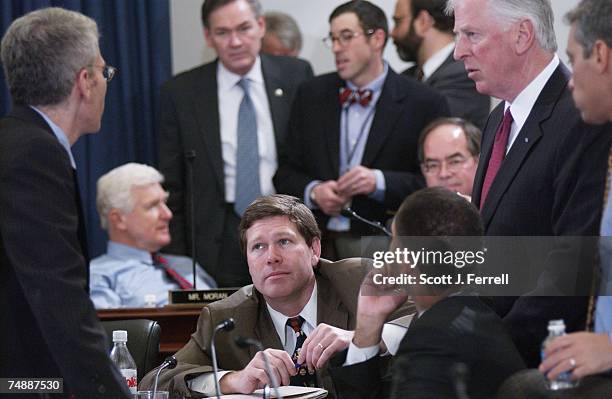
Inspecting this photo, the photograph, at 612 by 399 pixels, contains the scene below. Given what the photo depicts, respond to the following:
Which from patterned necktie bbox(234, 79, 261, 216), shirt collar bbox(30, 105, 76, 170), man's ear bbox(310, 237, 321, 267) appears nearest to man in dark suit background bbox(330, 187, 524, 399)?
man's ear bbox(310, 237, 321, 267)

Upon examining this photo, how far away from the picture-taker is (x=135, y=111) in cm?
607

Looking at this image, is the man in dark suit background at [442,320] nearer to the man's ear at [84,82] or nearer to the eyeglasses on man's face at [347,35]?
the man's ear at [84,82]

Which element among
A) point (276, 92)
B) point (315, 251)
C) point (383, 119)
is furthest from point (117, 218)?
point (315, 251)

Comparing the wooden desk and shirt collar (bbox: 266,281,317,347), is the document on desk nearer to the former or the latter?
shirt collar (bbox: 266,281,317,347)

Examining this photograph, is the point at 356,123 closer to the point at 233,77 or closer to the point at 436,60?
the point at 436,60

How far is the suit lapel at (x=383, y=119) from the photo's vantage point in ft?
17.1

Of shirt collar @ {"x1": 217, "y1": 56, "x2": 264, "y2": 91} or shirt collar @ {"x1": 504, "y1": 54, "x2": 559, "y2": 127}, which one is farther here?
shirt collar @ {"x1": 217, "y1": 56, "x2": 264, "y2": 91}

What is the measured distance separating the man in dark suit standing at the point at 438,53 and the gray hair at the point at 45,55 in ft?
8.59

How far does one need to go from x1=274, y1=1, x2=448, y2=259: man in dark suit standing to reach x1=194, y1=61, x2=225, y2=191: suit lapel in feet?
1.19

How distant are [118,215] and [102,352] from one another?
2959 mm

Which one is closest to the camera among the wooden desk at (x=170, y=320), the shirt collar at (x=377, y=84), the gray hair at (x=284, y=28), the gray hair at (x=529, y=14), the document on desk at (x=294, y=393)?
the document on desk at (x=294, y=393)

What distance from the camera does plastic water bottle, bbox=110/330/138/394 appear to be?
11.0 feet

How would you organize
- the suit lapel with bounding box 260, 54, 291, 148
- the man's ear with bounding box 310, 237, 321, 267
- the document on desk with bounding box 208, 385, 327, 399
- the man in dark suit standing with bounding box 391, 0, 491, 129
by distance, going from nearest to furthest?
the document on desk with bounding box 208, 385, 327, 399 < the man's ear with bounding box 310, 237, 321, 267 < the man in dark suit standing with bounding box 391, 0, 491, 129 < the suit lapel with bounding box 260, 54, 291, 148

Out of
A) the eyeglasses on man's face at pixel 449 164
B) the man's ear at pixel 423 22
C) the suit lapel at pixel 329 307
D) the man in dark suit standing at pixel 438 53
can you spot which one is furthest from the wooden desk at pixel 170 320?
the man's ear at pixel 423 22
